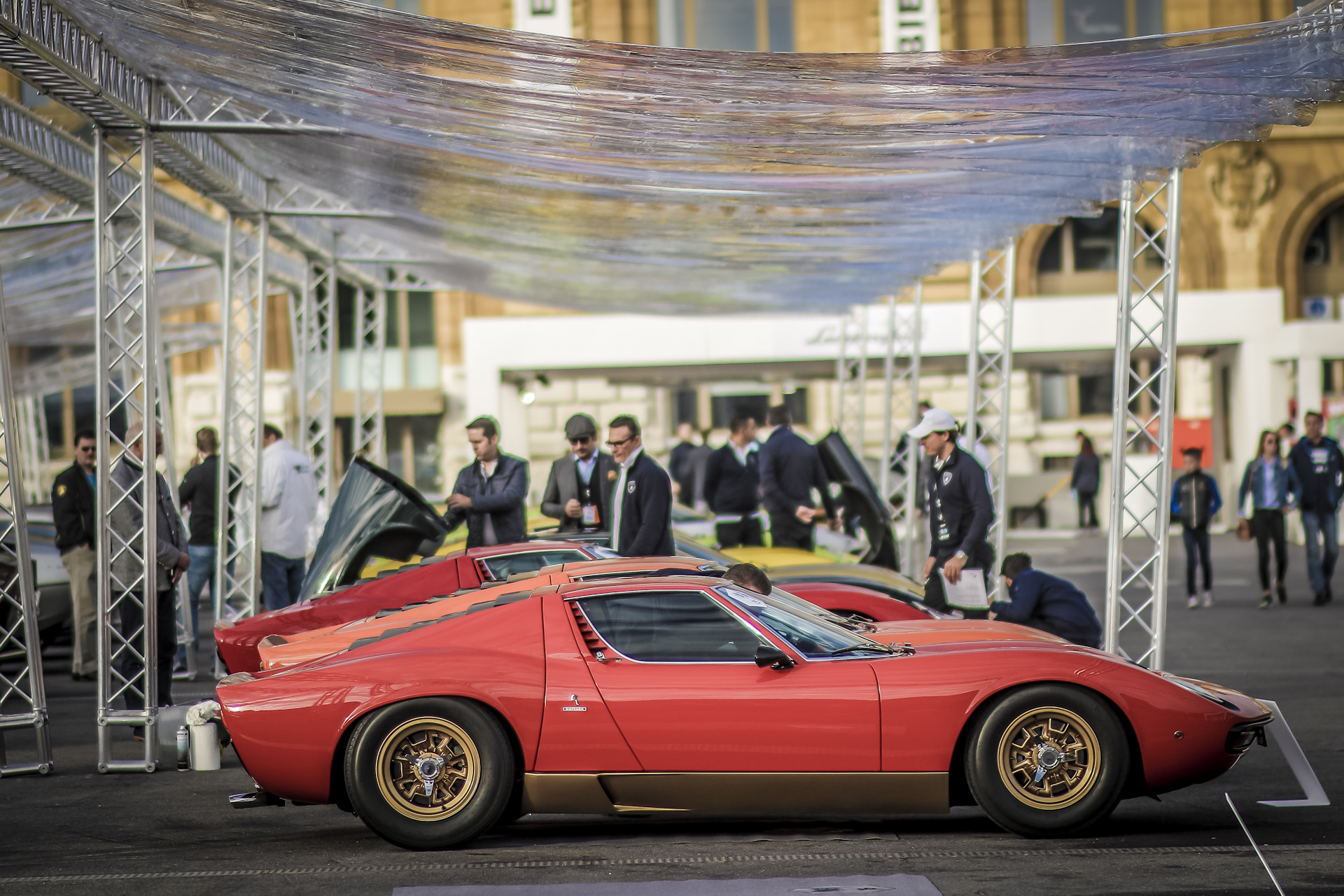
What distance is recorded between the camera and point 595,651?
5.83 m

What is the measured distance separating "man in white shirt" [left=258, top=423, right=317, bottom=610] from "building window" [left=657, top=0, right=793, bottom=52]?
2025cm

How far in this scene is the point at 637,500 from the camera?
9.05 meters

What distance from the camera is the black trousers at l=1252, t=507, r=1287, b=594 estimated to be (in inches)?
594

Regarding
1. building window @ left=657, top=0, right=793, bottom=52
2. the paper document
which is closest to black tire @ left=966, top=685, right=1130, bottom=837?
the paper document

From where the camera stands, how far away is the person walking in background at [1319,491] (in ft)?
49.0

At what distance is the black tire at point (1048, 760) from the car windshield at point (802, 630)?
0.57 meters

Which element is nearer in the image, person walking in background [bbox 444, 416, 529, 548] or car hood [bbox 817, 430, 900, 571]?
person walking in background [bbox 444, 416, 529, 548]

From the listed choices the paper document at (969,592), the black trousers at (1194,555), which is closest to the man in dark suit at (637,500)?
the paper document at (969,592)

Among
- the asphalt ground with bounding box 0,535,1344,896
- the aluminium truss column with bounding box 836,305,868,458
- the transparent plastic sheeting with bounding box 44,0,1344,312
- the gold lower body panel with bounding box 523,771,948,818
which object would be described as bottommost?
the asphalt ground with bounding box 0,535,1344,896

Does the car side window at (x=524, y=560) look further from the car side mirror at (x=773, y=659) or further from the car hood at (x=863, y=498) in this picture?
the car hood at (x=863, y=498)

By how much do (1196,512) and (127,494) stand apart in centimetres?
1085

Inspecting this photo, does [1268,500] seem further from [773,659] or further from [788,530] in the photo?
[773,659]

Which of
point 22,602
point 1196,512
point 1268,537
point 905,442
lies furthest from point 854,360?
point 22,602

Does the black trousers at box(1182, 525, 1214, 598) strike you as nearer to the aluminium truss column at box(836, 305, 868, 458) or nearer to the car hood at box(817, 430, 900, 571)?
the aluminium truss column at box(836, 305, 868, 458)
